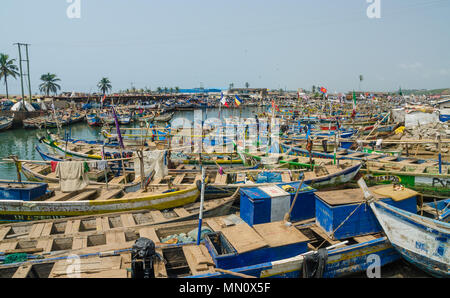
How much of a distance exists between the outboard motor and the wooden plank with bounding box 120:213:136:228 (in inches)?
172

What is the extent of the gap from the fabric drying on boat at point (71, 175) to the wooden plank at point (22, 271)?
620 cm

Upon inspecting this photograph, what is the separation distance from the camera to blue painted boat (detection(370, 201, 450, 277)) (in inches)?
299

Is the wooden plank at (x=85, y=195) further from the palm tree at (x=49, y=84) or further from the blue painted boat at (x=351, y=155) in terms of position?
the palm tree at (x=49, y=84)

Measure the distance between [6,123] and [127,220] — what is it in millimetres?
45679

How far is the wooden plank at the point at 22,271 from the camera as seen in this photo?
6.53 m

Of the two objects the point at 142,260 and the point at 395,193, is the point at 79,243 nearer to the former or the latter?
the point at 142,260

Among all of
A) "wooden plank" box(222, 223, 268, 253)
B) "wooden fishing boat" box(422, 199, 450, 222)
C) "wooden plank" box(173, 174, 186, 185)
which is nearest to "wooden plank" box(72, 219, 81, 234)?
"wooden plank" box(173, 174, 186, 185)

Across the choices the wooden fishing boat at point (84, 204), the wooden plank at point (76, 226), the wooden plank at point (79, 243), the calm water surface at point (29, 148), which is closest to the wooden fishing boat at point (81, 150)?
the calm water surface at point (29, 148)

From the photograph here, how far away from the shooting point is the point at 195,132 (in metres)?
29.2

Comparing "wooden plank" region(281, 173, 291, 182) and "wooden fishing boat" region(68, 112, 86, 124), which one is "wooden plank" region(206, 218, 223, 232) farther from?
"wooden fishing boat" region(68, 112, 86, 124)

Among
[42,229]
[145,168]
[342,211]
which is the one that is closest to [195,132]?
[145,168]

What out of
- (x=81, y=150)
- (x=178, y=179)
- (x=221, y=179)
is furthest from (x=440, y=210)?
(x=81, y=150)

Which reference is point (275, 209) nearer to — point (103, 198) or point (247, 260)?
point (247, 260)

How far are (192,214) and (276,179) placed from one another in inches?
187
